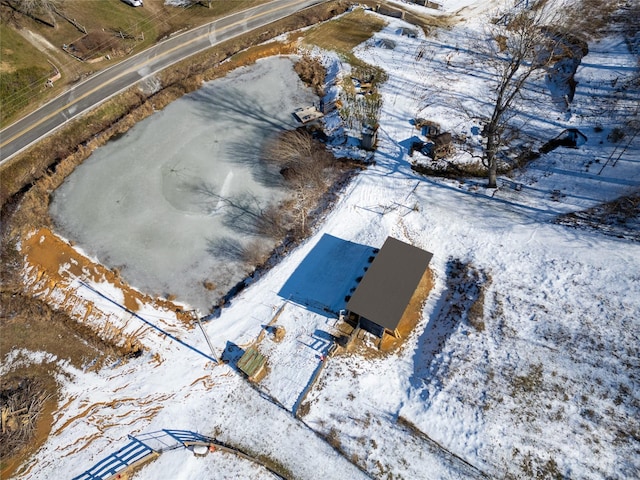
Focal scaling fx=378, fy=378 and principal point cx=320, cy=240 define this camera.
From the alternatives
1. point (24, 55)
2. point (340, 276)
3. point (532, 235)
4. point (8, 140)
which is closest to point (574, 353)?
point (532, 235)

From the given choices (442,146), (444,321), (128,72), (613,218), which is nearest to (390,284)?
(444,321)

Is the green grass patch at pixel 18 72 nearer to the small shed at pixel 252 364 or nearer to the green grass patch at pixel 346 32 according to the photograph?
the green grass patch at pixel 346 32

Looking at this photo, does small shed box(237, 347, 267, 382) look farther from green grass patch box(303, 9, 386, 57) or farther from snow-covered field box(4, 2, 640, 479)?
green grass patch box(303, 9, 386, 57)

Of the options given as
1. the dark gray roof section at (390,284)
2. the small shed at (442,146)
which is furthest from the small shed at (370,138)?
the dark gray roof section at (390,284)

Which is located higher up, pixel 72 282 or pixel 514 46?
pixel 514 46

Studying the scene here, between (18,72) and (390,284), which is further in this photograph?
(18,72)

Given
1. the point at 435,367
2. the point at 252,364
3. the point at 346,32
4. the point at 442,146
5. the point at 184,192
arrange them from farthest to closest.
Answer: the point at 346,32 < the point at 442,146 < the point at 184,192 < the point at 435,367 < the point at 252,364

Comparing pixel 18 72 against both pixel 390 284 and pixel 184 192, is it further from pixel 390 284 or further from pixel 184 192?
pixel 390 284
